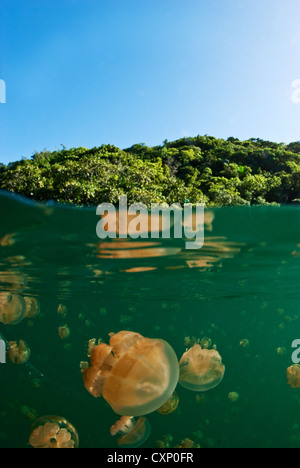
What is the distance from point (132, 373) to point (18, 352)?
17.1 feet

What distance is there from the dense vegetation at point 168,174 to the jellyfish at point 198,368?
48.4 feet

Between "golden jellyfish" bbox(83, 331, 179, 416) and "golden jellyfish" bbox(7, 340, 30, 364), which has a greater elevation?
"golden jellyfish" bbox(83, 331, 179, 416)

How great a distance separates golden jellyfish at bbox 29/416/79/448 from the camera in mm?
6609

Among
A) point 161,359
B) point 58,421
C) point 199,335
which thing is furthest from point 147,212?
point 199,335

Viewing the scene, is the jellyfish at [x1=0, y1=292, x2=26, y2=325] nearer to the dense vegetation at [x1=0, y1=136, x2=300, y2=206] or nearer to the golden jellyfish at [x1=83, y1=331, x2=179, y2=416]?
the golden jellyfish at [x1=83, y1=331, x2=179, y2=416]

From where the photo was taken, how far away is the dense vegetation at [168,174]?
23.2 metres

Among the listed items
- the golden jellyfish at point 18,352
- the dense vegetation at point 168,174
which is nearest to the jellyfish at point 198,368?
the golden jellyfish at point 18,352

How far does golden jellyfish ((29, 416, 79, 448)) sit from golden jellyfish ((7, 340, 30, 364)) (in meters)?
1.64

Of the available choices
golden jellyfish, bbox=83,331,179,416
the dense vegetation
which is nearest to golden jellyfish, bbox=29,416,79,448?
golden jellyfish, bbox=83,331,179,416

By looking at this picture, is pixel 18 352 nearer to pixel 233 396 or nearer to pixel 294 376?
pixel 233 396

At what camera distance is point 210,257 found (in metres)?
8.52

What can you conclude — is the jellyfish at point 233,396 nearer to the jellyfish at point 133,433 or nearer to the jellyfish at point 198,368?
the jellyfish at point 198,368

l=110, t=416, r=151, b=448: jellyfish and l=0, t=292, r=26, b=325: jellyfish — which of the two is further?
l=0, t=292, r=26, b=325: jellyfish

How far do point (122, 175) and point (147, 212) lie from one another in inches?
742
